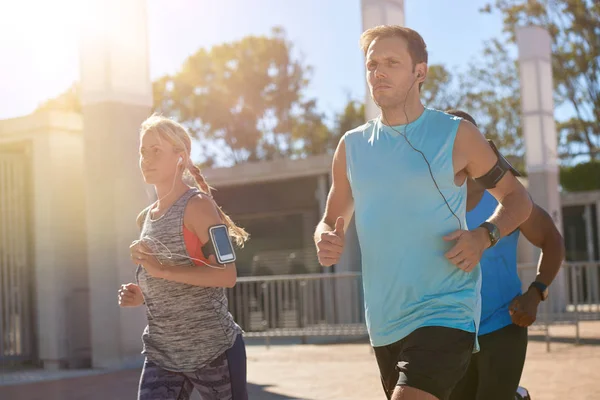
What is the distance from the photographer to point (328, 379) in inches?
376

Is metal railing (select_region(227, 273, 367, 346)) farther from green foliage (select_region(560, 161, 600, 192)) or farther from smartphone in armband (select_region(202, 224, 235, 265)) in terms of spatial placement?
green foliage (select_region(560, 161, 600, 192))

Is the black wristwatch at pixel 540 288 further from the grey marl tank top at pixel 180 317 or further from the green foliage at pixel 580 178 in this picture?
the green foliage at pixel 580 178

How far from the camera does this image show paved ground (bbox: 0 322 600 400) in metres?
8.35

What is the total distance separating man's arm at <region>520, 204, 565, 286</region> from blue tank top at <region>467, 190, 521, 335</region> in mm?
109

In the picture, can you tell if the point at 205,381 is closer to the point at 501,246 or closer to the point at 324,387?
the point at 501,246

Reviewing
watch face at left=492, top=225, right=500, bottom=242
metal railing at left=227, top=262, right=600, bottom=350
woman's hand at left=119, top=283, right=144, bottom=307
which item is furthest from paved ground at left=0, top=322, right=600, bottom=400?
watch face at left=492, top=225, right=500, bottom=242

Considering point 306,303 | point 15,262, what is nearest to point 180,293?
point 15,262

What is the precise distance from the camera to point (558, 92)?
1556 inches

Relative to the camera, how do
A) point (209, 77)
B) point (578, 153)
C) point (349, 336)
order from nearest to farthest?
point (349, 336) → point (578, 153) → point (209, 77)

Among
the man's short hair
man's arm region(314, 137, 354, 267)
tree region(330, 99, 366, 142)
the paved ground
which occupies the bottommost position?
the paved ground

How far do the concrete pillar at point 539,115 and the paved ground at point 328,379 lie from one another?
26.5 feet

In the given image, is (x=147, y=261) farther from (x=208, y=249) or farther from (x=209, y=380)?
(x=209, y=380)

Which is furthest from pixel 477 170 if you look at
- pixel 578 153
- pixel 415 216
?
pixel 578 153

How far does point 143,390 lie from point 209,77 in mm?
48156
